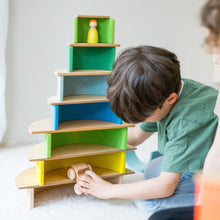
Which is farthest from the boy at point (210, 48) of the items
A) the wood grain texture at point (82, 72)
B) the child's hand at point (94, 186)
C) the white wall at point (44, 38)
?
→ the white wall at point (44, 38)

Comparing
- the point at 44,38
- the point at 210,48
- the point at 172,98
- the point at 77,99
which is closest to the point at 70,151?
the point at 77,99

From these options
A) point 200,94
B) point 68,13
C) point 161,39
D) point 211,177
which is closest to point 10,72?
point 68,13

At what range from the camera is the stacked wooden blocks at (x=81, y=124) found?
1.10 metres

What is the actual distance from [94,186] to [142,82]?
384 millimetres

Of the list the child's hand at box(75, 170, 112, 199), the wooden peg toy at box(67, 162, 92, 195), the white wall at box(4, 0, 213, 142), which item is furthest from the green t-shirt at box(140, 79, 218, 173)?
the white wall at box(4, 0, 213, 142)

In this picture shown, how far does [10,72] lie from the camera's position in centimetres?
175

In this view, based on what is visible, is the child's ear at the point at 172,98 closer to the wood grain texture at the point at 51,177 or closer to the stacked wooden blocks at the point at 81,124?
the stacked wooden blocks at the point at 81,124

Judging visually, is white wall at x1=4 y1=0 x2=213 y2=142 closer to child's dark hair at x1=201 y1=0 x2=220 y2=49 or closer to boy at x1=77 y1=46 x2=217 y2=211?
boy at x1=77 y1=46 x2=217 y2=211

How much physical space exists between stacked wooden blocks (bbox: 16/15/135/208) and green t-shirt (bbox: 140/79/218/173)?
0.78ft

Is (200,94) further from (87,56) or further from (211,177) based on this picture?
(211,177)

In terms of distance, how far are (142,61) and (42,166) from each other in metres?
0.48

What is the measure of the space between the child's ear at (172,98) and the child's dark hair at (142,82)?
0.04ft

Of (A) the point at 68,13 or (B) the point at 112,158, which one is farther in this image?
(A) the point at 68,13

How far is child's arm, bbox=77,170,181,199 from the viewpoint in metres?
1.00
